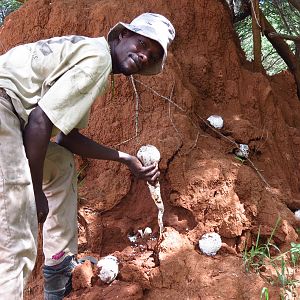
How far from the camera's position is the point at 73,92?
2.20m

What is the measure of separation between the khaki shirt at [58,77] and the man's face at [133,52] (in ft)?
0.38

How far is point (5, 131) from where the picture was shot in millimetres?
2162

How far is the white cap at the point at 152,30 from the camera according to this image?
245 centimetres

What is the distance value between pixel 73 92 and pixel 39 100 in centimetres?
19

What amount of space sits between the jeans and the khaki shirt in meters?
1.06

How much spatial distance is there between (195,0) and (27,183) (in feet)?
8.99

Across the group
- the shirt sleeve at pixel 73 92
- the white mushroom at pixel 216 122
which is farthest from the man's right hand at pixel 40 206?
the white mushroom at pixel 216 122

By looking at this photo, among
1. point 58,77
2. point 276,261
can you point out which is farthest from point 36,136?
point 276,261

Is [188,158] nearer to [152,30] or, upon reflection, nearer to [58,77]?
[152,30]

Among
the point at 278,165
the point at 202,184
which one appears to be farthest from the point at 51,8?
the point at 278,165

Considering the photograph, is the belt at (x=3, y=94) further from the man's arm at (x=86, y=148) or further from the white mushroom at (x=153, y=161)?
the white mushroom at (x=153, y=161)

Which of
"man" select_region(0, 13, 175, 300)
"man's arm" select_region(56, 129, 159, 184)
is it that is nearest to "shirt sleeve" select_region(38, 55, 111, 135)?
"man" select_region(0, 13, 175, 300)

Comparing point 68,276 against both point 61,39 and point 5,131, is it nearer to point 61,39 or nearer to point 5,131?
point 5,131

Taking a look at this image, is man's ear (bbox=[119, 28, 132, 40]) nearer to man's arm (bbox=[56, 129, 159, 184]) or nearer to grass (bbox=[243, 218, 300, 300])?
man's arm (bbox=[56, 129, 159, 184])
